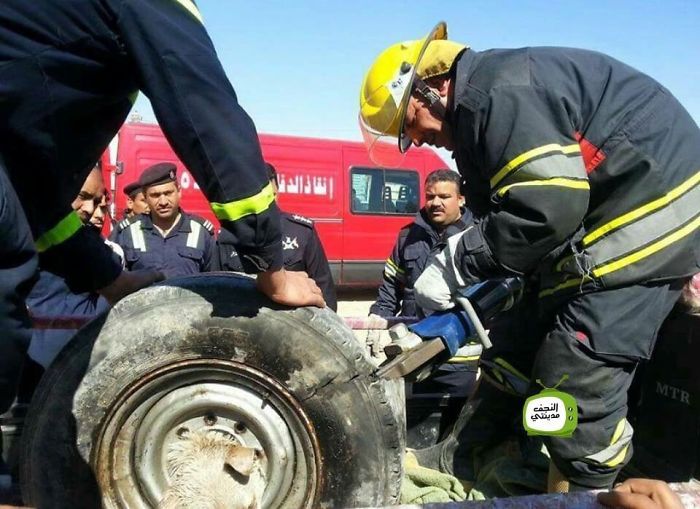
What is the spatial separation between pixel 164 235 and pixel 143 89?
124 inches

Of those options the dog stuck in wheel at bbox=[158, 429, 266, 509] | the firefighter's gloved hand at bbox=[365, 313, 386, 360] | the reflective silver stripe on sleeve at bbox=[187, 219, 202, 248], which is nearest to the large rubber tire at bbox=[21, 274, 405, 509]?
the dog stuck in wheel at bbox=[158, 429, 266, 509]

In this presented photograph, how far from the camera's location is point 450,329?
2.38 metres

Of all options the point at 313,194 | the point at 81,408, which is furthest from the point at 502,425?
the point at 313,194

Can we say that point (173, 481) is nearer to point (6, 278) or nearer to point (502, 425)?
point (6, 278)

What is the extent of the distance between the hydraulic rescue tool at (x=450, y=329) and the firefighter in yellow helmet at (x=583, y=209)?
0.10 metres

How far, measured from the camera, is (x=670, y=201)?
248cm

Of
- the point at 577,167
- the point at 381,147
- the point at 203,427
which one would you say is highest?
the point at 577,167

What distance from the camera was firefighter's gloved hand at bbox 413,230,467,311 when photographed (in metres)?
2.55

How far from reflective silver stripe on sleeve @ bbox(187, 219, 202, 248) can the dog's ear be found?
353 centimetres

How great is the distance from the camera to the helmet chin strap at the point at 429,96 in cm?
264

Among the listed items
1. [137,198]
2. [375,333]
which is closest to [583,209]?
[375,333]

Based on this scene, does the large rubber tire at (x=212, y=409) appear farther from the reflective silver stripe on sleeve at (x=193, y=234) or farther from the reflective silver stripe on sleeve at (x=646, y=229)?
the reflective silver stripe on sleeve at (x=193, y=234)

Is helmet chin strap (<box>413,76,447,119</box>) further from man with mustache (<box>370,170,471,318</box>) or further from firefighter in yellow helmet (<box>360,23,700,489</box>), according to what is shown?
man with mustache (<box>370,170,471,318</box>)

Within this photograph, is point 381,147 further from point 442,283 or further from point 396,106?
point 442,283
